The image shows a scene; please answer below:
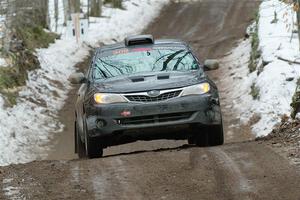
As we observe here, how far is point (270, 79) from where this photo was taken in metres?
16.7

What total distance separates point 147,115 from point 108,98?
579 millimetres

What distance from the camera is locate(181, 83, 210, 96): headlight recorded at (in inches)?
367

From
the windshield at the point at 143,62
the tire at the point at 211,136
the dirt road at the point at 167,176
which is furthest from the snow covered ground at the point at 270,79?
the dirt road at the point at 167,176

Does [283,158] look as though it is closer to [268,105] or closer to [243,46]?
[268,105]

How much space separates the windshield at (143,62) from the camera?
1015 centimetres

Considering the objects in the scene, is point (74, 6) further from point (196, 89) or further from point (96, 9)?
A: point (196, 89)

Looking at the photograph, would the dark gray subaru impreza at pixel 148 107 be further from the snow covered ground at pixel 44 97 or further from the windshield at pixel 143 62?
the snow covered ground at pixel 44 97

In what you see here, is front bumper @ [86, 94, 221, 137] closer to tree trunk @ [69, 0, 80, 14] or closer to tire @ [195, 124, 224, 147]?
tire @ [195, 124, 224, 147]

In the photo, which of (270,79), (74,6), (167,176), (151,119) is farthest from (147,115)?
(74,6)

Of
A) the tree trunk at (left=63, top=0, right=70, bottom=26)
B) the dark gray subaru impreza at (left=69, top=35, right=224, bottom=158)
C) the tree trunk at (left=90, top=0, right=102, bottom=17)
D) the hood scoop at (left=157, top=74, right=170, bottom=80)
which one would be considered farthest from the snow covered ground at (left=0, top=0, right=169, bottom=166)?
the hood scoop at (left=157, top=74, right=170, bottom=80)

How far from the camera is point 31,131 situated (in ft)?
52.9

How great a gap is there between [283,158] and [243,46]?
16.7 m

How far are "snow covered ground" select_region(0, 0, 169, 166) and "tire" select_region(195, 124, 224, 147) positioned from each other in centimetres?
518

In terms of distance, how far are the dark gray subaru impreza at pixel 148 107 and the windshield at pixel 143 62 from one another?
2 cm
